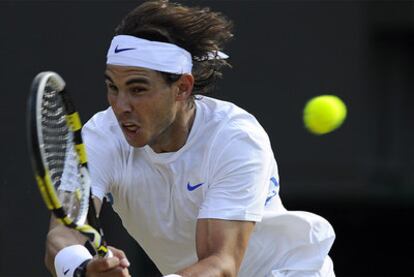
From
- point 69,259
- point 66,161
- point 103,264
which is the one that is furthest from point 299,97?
point 103,264

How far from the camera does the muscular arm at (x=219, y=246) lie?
10.7ft

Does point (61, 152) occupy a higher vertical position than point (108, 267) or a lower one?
higher

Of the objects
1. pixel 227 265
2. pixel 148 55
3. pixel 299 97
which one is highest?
pixel 148 55

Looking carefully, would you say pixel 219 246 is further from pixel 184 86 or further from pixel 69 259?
pixel 184 86

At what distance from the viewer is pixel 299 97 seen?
5852mm

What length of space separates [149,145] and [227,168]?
0.30 m

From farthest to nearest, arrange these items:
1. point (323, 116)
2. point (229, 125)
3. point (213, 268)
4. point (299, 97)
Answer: point (299, 97), point (323, 116), point (229, 125), point (213, 268)

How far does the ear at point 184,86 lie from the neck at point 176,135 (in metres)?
0.04

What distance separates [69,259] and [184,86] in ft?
2.19

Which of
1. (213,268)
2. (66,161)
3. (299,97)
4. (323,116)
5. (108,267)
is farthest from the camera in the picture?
(299,97)

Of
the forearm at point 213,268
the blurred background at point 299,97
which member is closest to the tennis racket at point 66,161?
the forearm at point 213,268

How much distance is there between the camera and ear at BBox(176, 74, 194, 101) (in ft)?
11.7

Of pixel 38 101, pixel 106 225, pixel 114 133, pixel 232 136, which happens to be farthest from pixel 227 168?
pixel 106 225

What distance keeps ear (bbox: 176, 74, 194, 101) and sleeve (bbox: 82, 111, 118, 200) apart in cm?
26
